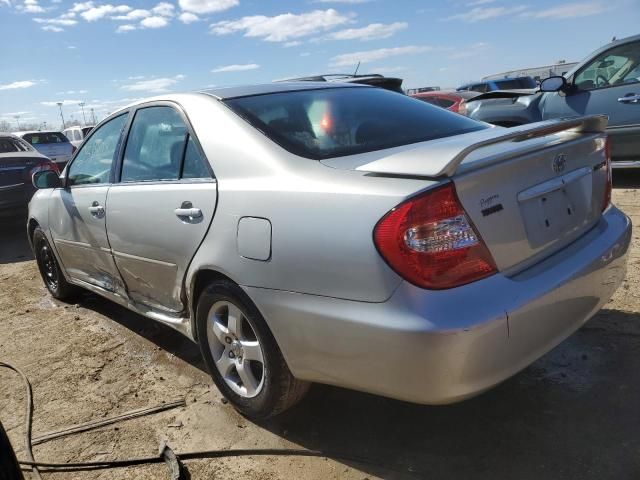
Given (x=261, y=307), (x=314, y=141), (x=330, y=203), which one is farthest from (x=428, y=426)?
(x=314, y=141)

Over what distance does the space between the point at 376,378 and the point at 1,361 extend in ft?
9.78

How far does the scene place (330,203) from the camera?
208cm

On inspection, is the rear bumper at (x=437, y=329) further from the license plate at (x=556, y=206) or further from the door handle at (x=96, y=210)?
the door handle at (x=96, y=210)

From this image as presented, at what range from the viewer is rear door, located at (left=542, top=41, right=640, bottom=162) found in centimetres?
641

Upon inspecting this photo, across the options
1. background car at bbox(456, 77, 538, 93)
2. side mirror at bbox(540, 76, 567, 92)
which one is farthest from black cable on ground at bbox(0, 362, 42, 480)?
background car at bbox(456, 77, 538, 93)

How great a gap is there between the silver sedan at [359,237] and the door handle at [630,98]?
14.0ft

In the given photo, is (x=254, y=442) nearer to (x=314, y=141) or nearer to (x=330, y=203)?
(x=330, y=203)

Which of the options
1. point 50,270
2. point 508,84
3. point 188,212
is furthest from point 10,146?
point 508,84

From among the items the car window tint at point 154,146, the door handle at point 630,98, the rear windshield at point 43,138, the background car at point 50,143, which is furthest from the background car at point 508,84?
the car window tint at point 154,146

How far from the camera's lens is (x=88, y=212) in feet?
12.2

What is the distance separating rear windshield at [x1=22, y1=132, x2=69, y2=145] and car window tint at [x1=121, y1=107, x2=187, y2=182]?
14592mm

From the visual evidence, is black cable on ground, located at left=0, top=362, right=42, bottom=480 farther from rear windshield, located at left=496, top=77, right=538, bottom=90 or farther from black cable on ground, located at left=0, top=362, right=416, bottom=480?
rear windshield, located at left=496, top=77, right=538, bottom=90

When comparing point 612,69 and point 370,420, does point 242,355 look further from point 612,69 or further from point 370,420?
point 612,69

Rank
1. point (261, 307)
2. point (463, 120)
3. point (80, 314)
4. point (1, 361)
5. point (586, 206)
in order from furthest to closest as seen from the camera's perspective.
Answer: point (80, 314)
point (1, 361)
point (463, 120)
point (586, 206)
point (261, 307)
